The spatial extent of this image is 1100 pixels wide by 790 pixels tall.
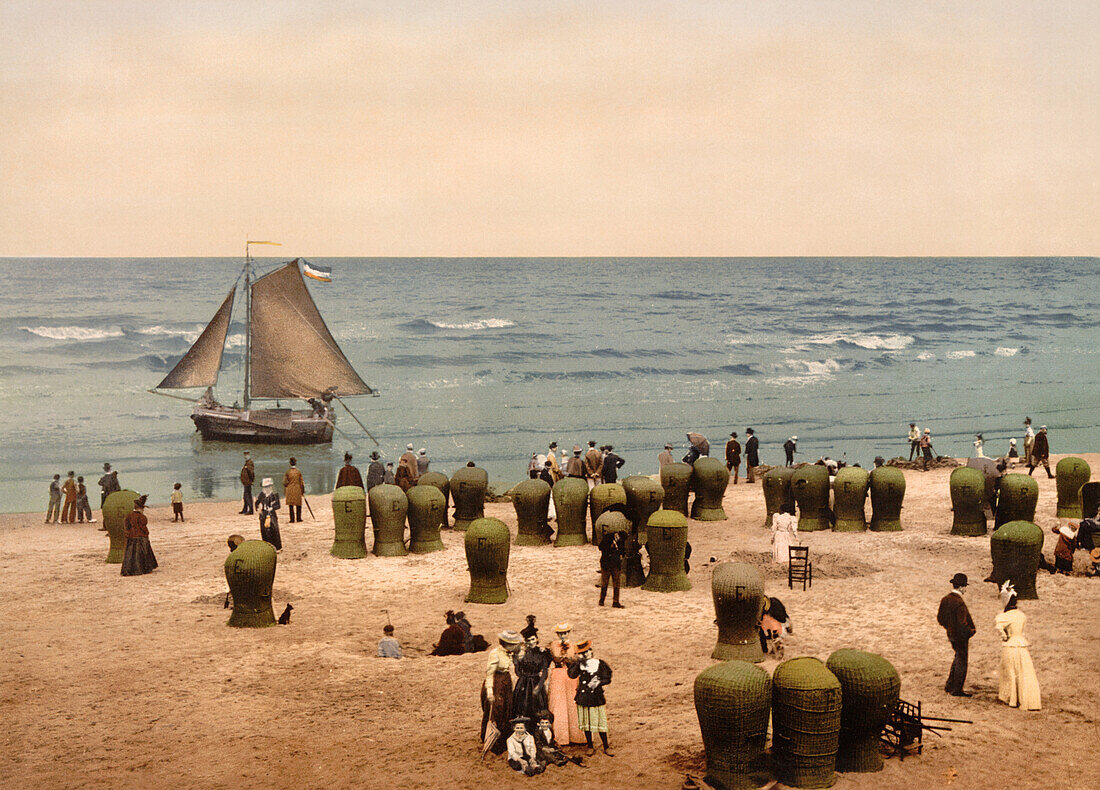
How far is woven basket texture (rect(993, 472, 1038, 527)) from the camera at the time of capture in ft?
66.8

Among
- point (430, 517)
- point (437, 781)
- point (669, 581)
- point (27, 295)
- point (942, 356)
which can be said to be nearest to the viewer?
point (437, 781)

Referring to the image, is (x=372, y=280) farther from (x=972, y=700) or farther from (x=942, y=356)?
(x=972, y=700)

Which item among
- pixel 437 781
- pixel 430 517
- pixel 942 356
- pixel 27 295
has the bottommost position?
pixel 437 781

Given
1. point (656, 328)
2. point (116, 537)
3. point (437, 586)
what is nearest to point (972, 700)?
point (437, 586)

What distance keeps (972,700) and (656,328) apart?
83.2 m

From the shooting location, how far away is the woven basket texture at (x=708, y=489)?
23.7 meters

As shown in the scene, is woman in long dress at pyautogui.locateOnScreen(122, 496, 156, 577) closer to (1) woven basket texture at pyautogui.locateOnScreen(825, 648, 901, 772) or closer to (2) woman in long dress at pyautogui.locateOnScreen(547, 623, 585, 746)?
(2) woman in long dress at pyautogui.locateOnScreen(547, 623, 585, 746)

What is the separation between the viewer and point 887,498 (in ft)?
72.3

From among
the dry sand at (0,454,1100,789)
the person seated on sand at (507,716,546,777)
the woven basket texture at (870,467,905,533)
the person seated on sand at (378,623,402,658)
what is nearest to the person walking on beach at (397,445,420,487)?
the dry sand at (0,454,1100,789)

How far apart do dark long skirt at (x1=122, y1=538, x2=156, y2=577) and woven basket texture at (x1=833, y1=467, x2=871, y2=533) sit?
14164 mm

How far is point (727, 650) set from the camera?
576 inches

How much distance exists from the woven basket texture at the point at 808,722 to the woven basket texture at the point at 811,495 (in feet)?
38.4

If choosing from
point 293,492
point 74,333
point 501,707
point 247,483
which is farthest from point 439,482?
point 74,333

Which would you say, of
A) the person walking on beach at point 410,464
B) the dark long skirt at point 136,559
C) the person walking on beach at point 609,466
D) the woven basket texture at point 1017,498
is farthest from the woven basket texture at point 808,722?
the person walking on beach at point 410,464
